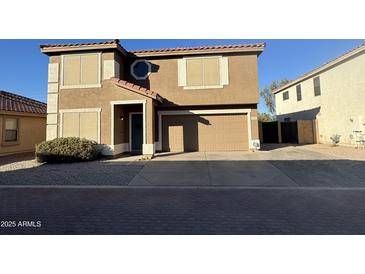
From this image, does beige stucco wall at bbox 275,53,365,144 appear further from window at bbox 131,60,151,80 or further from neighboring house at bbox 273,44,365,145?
window at bbox 131,60,151,80

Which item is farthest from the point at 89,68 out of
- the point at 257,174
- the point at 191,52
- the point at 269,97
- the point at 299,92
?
the point at 269,97

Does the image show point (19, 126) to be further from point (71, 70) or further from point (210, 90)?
point (210, 90)

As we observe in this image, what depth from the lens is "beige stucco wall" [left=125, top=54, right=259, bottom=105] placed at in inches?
484

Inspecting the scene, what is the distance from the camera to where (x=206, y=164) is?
27.9 feet

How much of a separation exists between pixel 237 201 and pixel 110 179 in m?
4.17

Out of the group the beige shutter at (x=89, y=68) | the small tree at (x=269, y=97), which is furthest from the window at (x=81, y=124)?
the small tree at (x=269, y=97)

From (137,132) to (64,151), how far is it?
455cm

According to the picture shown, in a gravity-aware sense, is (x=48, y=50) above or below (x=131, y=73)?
above

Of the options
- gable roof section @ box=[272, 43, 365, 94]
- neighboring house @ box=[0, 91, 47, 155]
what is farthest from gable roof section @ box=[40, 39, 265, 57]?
gable roof section @ box=[272, 43, 365, 94]

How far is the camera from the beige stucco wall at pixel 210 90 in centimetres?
1229

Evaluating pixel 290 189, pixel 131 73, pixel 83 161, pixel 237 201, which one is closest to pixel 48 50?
pixel 131 73

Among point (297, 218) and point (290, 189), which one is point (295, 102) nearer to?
point (290, 189)

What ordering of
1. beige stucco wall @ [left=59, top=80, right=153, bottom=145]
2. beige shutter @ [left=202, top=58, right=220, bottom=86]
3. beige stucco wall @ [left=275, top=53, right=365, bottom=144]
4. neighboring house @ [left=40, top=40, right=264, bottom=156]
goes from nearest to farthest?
beige stucco wall @ [left=59, top=80, right=153, bottom=145]
neighboring house @ [left=40, top=40, right=264, bottom=156]
beige shutter @ [left=202, top=58, right=220, bottom=86]
beige stucco wall @ [left=275, top=53, right=365, bottom=144]

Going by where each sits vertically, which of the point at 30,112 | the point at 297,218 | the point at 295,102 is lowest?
the point at 297,218
